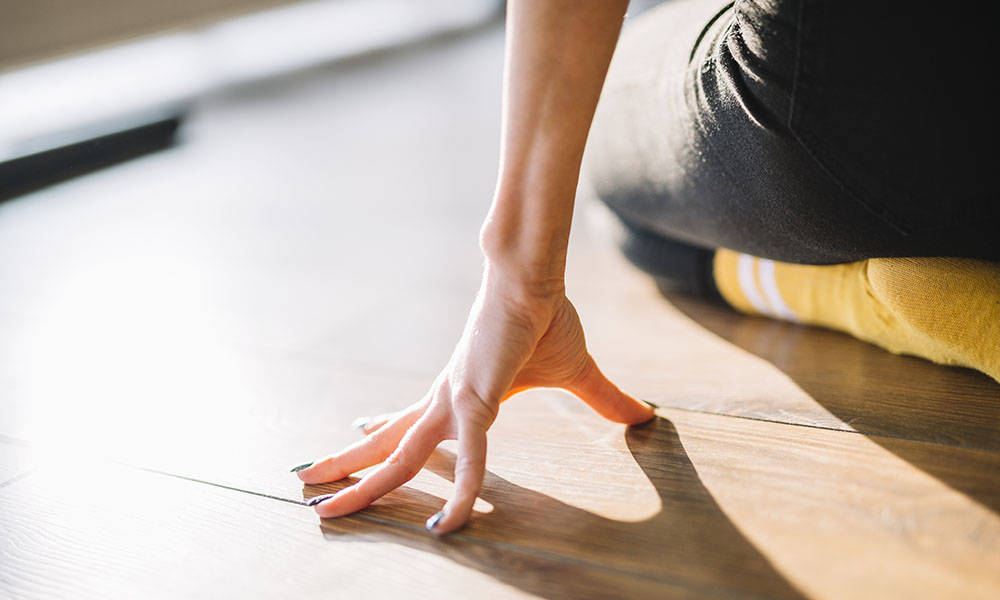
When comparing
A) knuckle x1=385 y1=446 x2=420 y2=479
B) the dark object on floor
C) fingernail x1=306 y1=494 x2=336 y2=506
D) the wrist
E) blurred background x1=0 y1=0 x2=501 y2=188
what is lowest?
fingernail x1=306 y1=494 x2=336 y2=506

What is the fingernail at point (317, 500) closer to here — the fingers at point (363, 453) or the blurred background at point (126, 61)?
the fingers at point (363, 453)

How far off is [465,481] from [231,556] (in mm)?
180

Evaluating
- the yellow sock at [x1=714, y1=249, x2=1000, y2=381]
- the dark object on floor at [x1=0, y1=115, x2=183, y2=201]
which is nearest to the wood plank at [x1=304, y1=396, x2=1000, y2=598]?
the yellow sock at [x1=714, y1=249, x2=1000, y2=381]

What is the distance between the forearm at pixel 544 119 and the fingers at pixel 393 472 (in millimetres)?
144

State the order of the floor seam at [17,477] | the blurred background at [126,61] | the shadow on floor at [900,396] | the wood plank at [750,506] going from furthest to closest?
the blurred background at [126,61] → the floor seam at [17,477] → the shadow on floor at [900,396] → the wood plank at [750,506]

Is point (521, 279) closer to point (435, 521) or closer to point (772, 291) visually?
point (435, 521)

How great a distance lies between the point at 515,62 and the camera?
0.58 meters

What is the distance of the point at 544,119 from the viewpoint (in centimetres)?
58

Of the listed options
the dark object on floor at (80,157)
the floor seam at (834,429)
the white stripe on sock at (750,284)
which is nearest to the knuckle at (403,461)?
the floor seam at (834,429)

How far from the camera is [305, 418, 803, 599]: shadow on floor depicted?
1.72ft

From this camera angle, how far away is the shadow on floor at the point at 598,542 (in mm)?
525

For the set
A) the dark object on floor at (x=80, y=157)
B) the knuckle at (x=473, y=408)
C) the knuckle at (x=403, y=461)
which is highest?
the dark object on floor at (x=80, y=157)

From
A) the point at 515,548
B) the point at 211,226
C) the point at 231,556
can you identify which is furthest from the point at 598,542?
the point at 211,226

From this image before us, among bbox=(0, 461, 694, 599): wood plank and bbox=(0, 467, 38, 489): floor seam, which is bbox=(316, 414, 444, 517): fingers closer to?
bbox=(0, 461, 694, 599): wood plank
